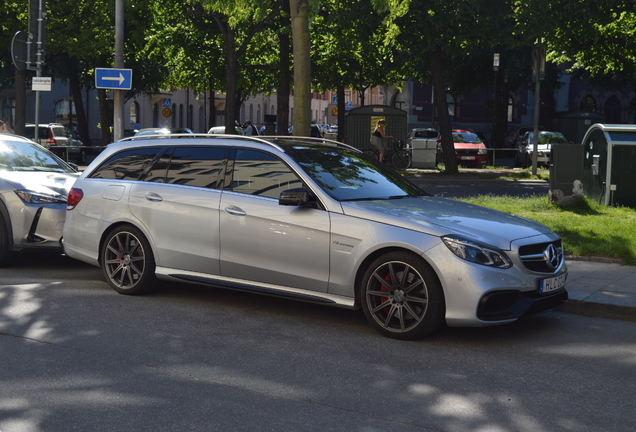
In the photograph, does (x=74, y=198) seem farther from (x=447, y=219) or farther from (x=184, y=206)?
(x=447, y=219)

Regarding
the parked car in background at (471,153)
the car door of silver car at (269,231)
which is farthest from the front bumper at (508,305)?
the parked car in background at (471,153)

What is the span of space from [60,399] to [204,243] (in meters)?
2.66

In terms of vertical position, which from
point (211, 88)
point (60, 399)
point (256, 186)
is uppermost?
point (211, 88)

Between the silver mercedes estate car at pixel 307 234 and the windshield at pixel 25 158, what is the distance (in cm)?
218

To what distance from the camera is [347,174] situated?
23.2ft

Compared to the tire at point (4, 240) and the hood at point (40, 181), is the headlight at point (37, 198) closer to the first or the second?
the hood at point (40, 181)

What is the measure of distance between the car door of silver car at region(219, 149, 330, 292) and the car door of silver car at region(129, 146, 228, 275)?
0.16m

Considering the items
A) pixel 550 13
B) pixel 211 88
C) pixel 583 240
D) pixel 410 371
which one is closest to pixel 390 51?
pixel 550 13

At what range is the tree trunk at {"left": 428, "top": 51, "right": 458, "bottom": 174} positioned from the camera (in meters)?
26.2

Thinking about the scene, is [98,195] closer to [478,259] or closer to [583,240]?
[478,259]

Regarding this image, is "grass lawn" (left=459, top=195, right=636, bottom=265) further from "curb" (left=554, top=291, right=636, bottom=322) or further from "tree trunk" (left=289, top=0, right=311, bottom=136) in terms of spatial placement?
"tree trunk" (left=289, top=0, right=311, bottom=136)

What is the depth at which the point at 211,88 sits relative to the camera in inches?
1668

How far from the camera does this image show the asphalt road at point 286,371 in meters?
4.39

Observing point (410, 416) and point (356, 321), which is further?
point (356, 321)
